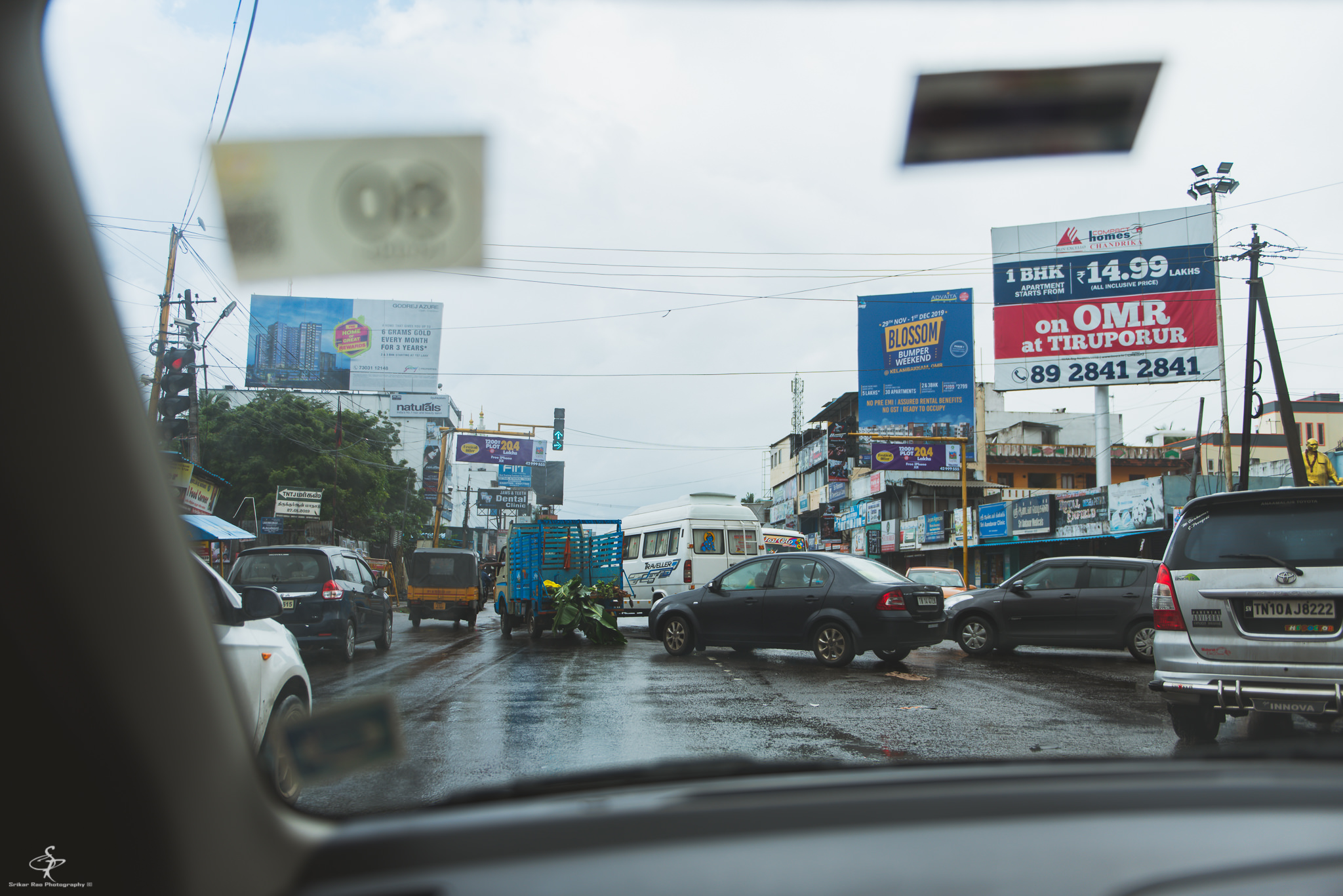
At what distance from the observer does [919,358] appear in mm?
22750

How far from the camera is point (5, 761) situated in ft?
5.70

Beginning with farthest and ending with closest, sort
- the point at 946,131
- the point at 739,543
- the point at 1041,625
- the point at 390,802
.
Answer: the point at 739,543, the point at 1041,625, the point at 390,802, the point at 946,131

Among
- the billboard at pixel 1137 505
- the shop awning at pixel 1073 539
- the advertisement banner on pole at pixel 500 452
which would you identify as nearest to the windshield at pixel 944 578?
the shop awning at pixel 1073 539

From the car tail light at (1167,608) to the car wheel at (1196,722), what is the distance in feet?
1.55

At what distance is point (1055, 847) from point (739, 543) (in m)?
18.5

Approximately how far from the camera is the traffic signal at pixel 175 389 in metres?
2.56

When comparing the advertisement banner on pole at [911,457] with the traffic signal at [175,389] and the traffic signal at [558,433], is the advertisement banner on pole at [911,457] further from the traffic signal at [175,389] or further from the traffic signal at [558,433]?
the traffic signal at [175,389]

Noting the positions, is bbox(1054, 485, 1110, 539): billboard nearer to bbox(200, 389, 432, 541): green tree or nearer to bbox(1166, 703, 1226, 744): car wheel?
bbox(200, 389, 432, 541): green tree

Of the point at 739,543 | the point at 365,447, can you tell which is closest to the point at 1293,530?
the point at 739,543

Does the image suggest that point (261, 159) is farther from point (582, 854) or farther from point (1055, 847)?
point (1055, 847)

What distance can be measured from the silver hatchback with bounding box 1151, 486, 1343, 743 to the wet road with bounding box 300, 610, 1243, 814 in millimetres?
692

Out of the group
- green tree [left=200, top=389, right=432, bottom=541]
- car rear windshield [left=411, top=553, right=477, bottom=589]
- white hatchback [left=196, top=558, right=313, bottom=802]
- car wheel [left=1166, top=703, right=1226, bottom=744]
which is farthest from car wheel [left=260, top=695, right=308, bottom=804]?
car rear windshield [left=411, top=553, right=477, bottom=589]

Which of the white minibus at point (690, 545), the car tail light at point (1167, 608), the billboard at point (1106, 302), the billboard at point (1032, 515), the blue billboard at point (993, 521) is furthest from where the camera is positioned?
the blue billboard at point (993, 521)

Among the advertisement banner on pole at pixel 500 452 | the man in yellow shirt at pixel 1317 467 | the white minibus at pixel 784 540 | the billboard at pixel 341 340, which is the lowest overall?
the white minibus at pixel 784 540
